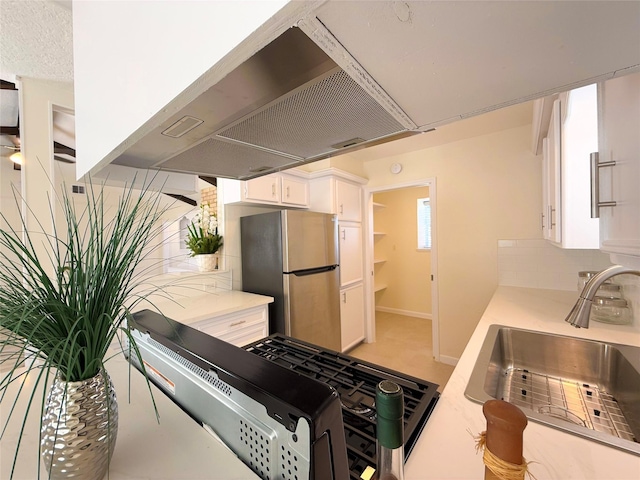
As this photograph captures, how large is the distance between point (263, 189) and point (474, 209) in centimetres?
212

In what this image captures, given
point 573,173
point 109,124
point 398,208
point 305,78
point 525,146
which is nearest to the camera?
point 305,78

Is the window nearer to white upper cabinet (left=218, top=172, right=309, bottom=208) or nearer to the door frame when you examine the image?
the door frame

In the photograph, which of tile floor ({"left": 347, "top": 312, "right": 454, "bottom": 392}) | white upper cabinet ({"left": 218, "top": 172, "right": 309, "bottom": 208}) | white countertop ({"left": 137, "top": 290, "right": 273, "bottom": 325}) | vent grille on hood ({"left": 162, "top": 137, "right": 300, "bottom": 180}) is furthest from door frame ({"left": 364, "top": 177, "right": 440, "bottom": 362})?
vent grille on hood ({"left": 162, "top": 137, "right": 300, "bottom": 180})

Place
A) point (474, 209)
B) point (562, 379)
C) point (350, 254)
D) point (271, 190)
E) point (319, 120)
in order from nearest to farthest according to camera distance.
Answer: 1. point (319, 120)
2. point (562, 379)
3. point (271, 190)
4. point (474, 209)
5. point (350, 254)

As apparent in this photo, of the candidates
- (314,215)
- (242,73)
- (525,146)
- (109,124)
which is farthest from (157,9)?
(525,146)

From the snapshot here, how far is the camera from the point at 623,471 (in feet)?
1.70

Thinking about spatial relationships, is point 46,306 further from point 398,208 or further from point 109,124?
point 398,208

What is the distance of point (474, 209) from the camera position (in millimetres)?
2631

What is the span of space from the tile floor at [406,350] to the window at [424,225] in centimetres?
125

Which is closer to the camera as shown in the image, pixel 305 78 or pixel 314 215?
pixel 305 78

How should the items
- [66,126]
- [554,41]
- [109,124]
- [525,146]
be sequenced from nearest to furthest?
[554,41]
[109,124]
[66,126]
[525,146]

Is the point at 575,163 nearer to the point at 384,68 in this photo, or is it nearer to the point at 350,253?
the point at 384,68

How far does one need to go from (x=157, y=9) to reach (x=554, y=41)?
62 cm

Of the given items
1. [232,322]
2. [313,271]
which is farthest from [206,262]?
[313,271]
